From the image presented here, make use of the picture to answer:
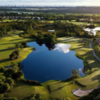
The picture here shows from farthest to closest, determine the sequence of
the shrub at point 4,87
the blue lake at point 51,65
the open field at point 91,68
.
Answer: the blue lake at point 51,65 < the open field at point 91,68 < the shrub at point 4,87

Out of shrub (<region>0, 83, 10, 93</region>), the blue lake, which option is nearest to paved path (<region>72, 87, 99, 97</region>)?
the blue lake

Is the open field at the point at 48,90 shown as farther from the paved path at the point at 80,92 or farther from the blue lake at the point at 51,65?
the blue lake at the point at 51,65

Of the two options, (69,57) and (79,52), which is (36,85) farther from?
(79,52)

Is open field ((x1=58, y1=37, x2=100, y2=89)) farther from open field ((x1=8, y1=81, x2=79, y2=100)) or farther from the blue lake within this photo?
open field ((x1=8, y1=81, x2=79, y2=100))

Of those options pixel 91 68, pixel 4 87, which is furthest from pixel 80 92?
pixel 4 87

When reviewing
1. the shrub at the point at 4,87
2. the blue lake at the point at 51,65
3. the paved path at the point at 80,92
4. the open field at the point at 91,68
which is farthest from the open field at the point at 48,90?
the blue lake at the point at 51,65

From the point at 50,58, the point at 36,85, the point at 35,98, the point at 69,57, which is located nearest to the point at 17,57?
the point at 50,58

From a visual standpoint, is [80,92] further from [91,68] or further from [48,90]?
[91,68]

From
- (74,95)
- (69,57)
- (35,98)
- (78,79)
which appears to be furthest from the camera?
(69,57)

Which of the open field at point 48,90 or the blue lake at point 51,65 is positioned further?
the blue lake at point 51,65
